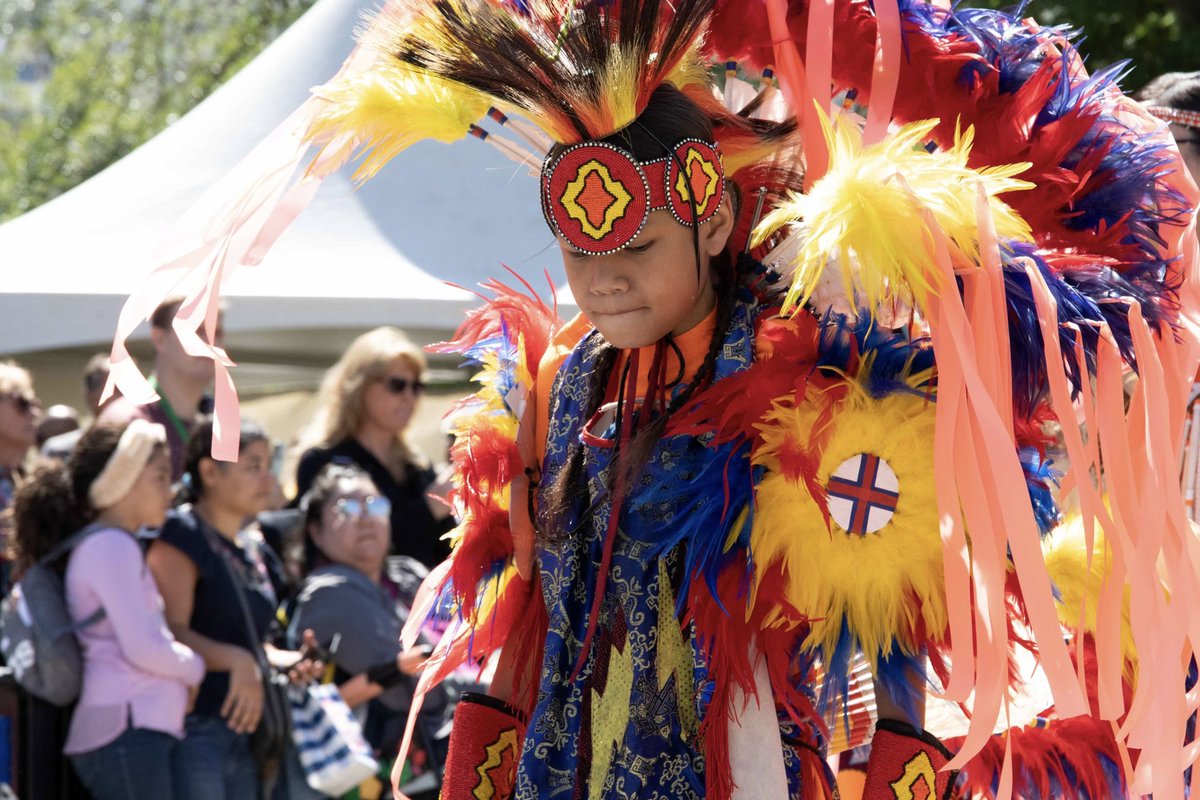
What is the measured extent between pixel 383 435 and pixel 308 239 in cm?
109

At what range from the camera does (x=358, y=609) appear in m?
4.18

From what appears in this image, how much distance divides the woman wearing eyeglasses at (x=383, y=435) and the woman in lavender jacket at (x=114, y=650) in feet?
3.27

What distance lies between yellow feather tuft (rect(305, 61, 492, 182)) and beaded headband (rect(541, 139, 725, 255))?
0.18 m

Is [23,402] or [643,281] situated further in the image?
[23,402]

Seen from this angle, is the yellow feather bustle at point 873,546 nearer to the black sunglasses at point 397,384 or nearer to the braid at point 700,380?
the braid at point 700,380

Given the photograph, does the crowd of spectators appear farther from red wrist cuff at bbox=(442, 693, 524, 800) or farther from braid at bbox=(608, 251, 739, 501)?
braid at bbox=(608, 251, 739, 501)

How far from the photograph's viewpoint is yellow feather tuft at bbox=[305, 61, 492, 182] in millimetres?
2080

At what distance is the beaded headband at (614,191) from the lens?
1.93 m

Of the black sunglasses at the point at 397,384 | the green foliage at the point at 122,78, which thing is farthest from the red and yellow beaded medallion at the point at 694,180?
the green foliage at the point at 122,78

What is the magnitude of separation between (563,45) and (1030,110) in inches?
27.1

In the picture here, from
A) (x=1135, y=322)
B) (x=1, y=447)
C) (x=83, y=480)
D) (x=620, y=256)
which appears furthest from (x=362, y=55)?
(x=1, y=447)

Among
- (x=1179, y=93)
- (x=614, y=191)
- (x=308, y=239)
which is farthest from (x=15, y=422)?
(x=1179, y=93)

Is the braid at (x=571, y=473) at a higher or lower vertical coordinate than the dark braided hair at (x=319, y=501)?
higher

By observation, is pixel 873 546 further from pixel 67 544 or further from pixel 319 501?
pixel 319 501
